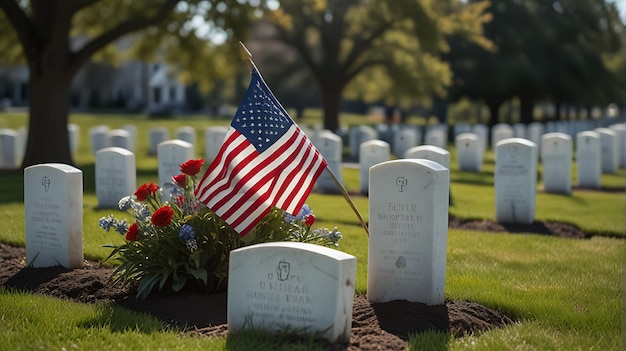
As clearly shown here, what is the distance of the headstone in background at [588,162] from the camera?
17.6 metres

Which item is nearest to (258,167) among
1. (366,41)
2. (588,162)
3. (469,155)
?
(588,162)

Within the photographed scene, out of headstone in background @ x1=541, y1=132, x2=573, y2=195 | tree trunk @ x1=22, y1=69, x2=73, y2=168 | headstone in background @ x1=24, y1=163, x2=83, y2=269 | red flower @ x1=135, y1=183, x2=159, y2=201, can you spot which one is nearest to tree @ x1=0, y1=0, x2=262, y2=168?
tree trunk @ x1=22, y1=69, x2=73, y2=168

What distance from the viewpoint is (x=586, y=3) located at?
46.8m

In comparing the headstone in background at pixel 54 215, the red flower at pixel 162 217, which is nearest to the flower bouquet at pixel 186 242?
the red flower at pixel 162 217

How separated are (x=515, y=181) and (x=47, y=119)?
1146 centimetres

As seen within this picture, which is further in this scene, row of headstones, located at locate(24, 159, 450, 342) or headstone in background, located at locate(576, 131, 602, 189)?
headstone in background, located at locate(576, 131, 602, 189)

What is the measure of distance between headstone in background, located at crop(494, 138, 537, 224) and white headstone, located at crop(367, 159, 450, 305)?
5765 mm

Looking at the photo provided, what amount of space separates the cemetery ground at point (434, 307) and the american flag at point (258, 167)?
86 centimetres

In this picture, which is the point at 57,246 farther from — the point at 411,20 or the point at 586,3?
the point at 586,3

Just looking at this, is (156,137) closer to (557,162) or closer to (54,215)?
(557,162)

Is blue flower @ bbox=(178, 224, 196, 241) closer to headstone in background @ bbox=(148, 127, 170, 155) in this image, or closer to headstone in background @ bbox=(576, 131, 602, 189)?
headstone in background @ bbox=(576, 131, 602, 189)

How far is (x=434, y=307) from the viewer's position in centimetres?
652

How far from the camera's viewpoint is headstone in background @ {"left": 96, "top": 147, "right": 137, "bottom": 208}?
12461mm

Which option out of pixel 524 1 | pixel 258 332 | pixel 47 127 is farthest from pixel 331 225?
pixel 524 1
